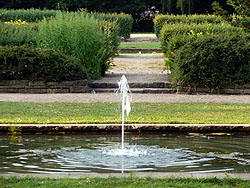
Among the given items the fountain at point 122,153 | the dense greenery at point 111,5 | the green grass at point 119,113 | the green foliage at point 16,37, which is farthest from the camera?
the dense greenery at point 111,5

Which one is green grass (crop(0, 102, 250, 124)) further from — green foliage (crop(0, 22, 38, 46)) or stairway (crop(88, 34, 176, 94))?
green foliage (crop(0, 22, 38, 46))

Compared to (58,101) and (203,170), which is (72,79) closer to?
(58,101)

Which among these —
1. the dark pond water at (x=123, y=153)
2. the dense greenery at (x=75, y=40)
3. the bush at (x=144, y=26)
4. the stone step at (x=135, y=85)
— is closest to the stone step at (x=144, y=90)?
the stone step at (x=135, y=85)

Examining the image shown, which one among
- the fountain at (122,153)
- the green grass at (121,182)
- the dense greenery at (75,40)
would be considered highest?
the dense greenery at (75,40)

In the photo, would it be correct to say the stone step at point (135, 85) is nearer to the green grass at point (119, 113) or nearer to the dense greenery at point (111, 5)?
the green grass at point (119, 113)

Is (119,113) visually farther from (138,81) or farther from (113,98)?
(138,81)

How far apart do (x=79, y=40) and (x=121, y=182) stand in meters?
10.6

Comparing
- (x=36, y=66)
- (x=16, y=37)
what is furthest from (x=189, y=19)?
(x=36, y=66)

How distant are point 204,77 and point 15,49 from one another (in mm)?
5024

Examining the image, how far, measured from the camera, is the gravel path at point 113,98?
496 inches

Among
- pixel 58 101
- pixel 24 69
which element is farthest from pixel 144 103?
pixel 24 69

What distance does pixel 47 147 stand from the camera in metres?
7.44

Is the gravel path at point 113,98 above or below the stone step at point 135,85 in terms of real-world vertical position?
below

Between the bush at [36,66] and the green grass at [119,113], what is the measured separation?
2.39m
